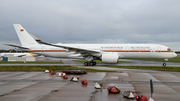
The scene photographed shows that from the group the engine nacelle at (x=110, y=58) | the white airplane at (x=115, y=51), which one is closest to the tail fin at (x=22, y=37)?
the white airplane at (x=115, y=51)

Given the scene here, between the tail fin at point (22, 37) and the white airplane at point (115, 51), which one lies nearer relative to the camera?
the white airplane at point (115, 51)

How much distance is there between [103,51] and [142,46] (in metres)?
6.97

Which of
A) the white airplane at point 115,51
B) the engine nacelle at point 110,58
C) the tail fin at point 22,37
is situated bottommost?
the engine nacelle at point 110,58

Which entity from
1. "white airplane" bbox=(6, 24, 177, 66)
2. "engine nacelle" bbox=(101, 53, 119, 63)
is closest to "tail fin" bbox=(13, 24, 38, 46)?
"white airplane" bbox=(6, 24, 177, 66)

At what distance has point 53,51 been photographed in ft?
95.9

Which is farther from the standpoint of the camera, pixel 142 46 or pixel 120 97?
pixel 142 46

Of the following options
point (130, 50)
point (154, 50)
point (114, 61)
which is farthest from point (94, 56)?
point (154, 50)

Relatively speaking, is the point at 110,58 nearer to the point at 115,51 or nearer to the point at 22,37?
the point at 115,51

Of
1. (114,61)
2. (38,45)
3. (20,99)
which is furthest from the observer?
(38,45)

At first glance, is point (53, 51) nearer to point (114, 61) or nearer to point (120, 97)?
Answer: point (114, 61)

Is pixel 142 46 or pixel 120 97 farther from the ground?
pixel 142 46

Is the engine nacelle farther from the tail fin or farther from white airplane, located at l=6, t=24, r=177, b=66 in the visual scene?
the tail fin

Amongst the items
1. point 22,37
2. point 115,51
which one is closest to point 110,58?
point 115,51

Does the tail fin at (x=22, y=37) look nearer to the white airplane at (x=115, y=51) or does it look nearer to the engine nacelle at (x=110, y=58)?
the white airplane at (x=115, y=51)
